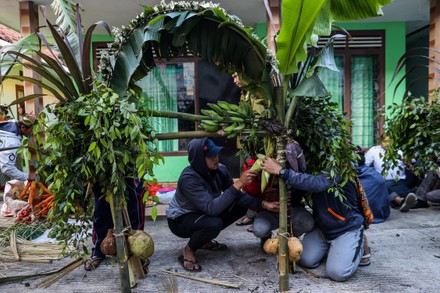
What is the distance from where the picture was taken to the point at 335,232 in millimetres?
3271

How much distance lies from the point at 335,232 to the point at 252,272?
0.86 metres

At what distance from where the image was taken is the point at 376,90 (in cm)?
739

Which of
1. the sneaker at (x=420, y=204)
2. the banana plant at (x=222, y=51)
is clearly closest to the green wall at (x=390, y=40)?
the sneaker at (x=420, y=204)

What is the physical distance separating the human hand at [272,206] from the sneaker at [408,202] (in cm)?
321

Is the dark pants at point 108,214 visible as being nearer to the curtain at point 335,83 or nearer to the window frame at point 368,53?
the window frame at point 368,53

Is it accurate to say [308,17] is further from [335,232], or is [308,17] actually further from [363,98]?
[363,98]

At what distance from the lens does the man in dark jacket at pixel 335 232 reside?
313 centimetres

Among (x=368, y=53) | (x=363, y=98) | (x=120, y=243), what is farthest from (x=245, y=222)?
(x=368, y=53)

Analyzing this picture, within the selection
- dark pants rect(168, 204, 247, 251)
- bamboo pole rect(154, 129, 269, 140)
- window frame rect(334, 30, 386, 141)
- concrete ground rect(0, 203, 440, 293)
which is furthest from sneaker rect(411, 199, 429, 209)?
bamboo pole rect(154, 129, 269, 140)

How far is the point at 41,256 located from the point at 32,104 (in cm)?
273

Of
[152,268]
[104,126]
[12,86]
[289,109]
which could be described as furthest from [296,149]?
[12,86]

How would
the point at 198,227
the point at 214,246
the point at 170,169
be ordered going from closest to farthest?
the point at 198,227 < the point at 214,246 < the point at 170,169

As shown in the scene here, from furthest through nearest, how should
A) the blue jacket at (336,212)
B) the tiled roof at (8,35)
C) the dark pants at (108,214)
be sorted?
the tiled roof at (8,35) < the dark pants at (108,214) < the blue jacket at (336,212)

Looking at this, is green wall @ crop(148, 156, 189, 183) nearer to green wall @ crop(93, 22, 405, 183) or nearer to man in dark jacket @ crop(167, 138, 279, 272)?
green wall @ crop(93, 22, 405, 183)
